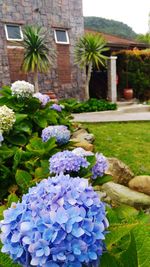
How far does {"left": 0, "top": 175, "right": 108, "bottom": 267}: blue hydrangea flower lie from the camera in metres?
0.82

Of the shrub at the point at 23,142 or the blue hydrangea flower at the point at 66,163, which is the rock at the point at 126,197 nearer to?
the shrub at the point at 23,142

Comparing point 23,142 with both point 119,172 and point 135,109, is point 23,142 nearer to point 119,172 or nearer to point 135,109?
point 119,172

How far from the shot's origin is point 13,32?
36.4 ft

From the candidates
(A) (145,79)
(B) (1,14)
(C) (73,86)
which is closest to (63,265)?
(B) (1,14)

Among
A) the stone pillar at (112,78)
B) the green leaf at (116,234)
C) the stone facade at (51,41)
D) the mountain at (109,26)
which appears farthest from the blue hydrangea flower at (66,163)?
the mountain at (109,26)

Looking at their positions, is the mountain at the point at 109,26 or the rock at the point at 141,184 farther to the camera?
the mountain at the point at 109,26

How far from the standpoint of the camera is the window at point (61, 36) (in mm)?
12352

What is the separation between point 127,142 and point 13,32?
22.2 ft

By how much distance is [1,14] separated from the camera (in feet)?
35.0

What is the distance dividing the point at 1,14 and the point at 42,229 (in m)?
10.9

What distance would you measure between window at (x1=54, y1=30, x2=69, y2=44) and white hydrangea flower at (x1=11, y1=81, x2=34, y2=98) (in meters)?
9.35

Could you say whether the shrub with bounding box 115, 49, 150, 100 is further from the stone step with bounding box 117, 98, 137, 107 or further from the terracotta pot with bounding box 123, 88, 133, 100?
the stone step with bounding box 117, 98, 137, 107

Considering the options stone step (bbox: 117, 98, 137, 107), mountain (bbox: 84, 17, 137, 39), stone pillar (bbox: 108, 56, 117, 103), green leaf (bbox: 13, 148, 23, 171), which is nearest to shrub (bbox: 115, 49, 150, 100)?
stone step (bbox: 117, 98, 137, 107)

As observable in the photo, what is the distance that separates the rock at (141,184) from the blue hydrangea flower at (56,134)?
1422mm
